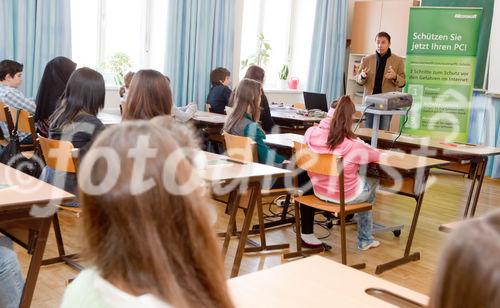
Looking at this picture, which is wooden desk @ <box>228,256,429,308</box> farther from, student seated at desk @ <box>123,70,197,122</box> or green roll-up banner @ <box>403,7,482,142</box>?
green roll-up banner @ <box>403,7,482,142</box>

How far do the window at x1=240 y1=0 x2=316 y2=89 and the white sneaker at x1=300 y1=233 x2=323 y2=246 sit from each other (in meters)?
4.33

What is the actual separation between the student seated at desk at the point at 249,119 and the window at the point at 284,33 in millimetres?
3936

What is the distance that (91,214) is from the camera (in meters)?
0.93

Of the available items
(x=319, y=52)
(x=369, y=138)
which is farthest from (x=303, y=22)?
(x=369, y=138)

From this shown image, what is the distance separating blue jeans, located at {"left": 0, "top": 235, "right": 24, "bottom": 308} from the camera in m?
2.21

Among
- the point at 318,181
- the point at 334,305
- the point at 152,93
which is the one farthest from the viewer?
the point at 318,181

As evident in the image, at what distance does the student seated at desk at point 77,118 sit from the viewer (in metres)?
3.13

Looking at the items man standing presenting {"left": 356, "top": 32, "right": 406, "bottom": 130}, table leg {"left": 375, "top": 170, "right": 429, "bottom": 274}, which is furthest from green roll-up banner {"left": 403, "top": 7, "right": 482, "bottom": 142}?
table leg {"left": 375, "top": 170, "right": 429, "bottom": 274}

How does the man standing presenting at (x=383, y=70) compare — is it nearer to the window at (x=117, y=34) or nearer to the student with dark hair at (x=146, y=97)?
the window at (x=117, y=34)

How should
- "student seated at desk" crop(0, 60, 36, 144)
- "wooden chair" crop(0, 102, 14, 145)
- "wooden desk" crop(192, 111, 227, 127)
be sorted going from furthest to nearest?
"wooden desk" crop(192, 111, 227, 127) → "student seated at desk" crop(0, 60, 36, 144) → "wooden chair" crop(0, 102, 14, 145)

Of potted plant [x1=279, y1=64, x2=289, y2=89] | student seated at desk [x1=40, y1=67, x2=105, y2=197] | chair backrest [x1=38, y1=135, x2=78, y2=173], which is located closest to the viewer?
chair backrest [x1=38, y1=135, x2=78, y2=173]

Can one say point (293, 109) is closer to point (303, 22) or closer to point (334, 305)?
point (303, 22)

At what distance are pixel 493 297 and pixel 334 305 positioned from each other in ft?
2.52

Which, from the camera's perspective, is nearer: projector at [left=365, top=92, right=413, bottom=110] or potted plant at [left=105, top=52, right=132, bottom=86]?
projector at [left=365, top=92, right=413, bottom=110]
